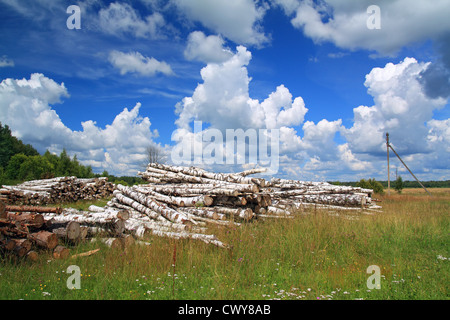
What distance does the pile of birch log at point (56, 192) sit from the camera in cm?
1797

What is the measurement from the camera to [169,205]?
10984 millimetres

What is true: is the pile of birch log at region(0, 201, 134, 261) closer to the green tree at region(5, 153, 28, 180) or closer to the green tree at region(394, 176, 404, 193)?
the green tree at region(394, 176, 404, 193)

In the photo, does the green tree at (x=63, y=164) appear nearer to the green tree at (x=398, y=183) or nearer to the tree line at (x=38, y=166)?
the tree line at (x=38, y=166)

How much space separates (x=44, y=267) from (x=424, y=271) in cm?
750

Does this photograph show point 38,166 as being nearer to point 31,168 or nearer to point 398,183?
point 31,168

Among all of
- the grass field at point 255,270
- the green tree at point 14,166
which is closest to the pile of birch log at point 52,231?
the grass field at point 255,270

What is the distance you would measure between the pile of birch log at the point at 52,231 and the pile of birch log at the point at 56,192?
11.4m

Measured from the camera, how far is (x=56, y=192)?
1894 centimetres

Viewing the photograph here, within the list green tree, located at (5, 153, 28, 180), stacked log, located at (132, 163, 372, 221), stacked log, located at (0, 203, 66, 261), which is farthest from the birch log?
green tree, located at (5, 153, 28, 180)

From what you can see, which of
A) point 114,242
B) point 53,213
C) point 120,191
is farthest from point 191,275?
point 120,191

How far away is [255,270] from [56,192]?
1813cm

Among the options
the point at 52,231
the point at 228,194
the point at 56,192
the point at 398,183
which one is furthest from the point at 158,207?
the point at 398,183
